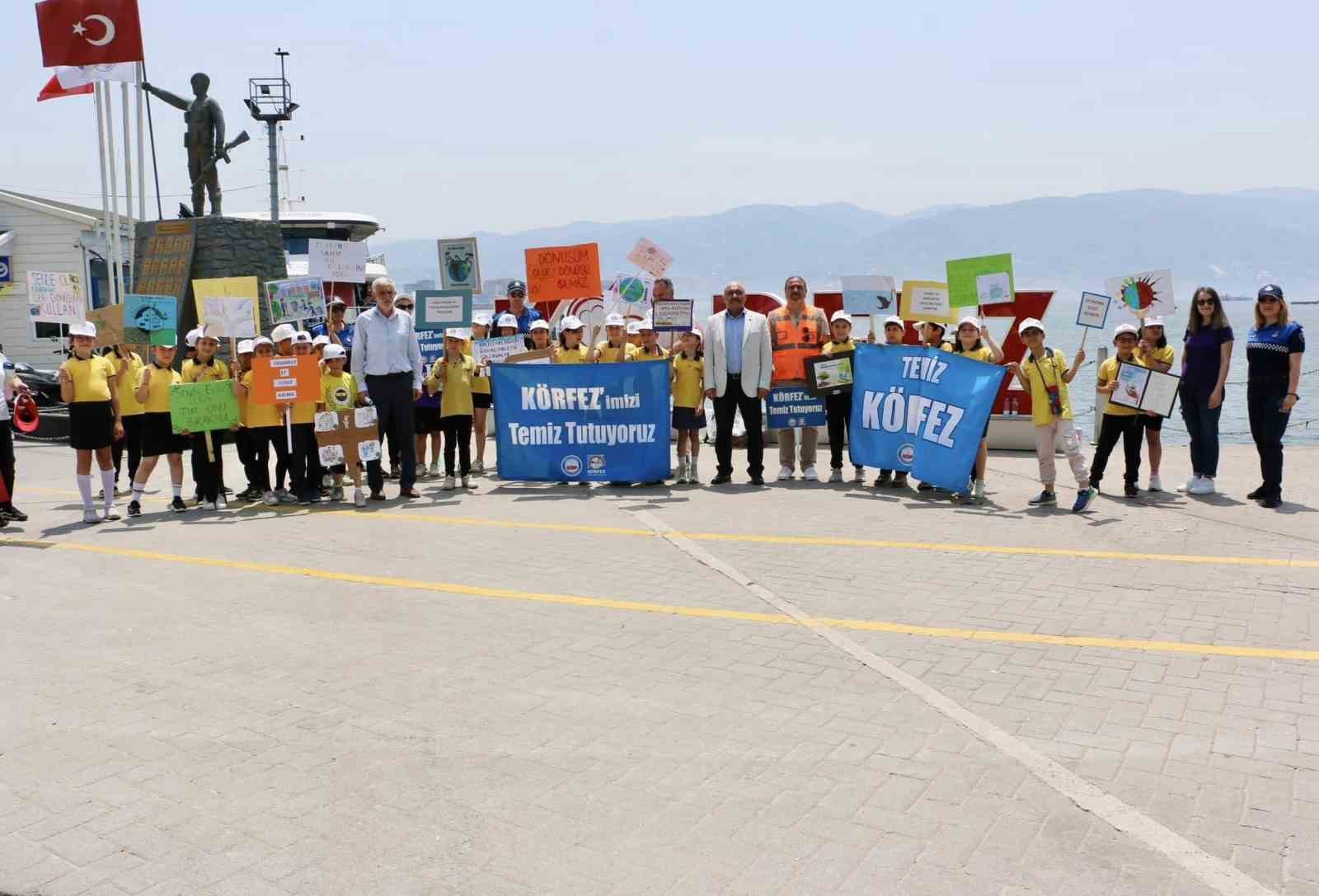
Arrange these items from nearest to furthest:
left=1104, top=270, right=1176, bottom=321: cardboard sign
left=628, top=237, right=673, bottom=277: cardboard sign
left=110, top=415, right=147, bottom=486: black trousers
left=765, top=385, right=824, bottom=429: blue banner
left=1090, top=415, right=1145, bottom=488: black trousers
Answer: left=1090, top=415, right=1145, bottom=488: black trousers < left=110, top=415, right=147, bottom=486: black trousers < left=1104, top=270, right=1176, bottom=321: cardboard sign < left=765, top=385, right=824, bottom=429: blue banner < left=628, top=237, right=673, bottom=277: cardboard sign

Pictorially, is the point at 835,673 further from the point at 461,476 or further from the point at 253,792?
the point at 461,476

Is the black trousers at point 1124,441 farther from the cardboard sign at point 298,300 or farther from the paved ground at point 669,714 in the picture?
the cardboard sign at point 298,300

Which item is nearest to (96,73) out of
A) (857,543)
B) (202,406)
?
(202,406)

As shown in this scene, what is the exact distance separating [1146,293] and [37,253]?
Answer: 109ft

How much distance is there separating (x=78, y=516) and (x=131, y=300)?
260 cm

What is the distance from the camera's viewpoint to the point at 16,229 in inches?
1362

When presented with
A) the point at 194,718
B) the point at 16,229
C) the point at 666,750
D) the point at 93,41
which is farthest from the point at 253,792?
the point at 16,229

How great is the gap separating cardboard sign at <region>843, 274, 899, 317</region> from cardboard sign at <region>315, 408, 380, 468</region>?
658 cm

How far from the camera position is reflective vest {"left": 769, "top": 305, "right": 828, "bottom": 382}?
12.5 meters

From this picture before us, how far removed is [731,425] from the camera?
12.2 metres

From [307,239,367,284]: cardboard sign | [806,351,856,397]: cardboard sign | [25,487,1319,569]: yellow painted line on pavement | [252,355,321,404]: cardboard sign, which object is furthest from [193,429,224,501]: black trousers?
[806,351,856,397]: cardboard sign

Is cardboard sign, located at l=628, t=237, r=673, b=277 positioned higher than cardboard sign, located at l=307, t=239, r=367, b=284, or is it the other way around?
cardboard sign, located at l=307, t=239, r=367, b=284

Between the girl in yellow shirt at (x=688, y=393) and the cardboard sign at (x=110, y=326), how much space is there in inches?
227

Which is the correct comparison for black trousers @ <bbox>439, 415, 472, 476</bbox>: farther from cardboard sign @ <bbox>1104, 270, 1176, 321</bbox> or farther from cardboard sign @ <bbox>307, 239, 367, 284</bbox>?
cardboard sign @ <bbox>1104, 270, 1176, 321</bbox>
